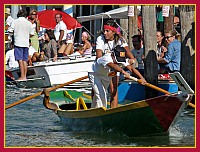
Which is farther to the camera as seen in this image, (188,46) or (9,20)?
(9,20)

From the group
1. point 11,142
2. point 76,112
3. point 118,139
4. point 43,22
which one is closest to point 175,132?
point 118,139

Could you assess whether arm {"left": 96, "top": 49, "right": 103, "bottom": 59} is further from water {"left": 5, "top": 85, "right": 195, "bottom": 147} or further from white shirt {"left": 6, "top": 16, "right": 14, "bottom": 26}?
white shirt {"left": 6, "top": 16, "right": 14, "bottom": 26}

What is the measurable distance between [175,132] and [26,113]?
3.63 meters

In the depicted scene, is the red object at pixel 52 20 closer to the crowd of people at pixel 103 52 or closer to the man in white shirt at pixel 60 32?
the crowd of people at pixel 103 52

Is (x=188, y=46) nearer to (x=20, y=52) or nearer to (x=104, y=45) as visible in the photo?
(x=104, y=45)

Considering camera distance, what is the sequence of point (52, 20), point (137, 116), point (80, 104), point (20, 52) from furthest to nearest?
point (52, 20)
point (20, 52)
point (80, 104)
point (137, 116)

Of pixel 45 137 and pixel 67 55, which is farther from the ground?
pixel 67 55

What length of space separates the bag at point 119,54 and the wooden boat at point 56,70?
21.1ft

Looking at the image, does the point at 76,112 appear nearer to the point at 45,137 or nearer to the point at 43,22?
the point at 45,137

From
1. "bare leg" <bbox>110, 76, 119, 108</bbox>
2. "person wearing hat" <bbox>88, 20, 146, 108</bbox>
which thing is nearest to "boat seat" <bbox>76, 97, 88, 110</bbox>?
"bare leg" <bbox>110, 76, 119, 108</bbox>

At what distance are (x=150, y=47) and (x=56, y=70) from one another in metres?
3.55

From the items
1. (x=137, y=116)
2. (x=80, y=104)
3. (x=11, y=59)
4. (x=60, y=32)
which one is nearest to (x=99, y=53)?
(x=137, y=116)

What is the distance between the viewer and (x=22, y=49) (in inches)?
538

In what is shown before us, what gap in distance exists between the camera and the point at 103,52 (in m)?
9.12
